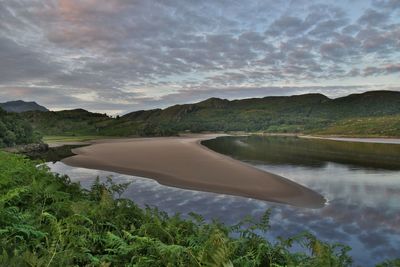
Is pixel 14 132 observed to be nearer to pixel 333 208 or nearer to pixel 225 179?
pixel 225 179

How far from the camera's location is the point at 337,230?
15.8 m

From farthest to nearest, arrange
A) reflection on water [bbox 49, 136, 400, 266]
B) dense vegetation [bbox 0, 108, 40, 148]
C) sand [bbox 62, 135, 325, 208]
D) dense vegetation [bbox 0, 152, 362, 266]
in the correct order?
1. dense vegetation [bbox 0, 108, 40, 148]
2. sand [bbox 62, 135, 325, 208]
3. reflection on water [bbox 49, 136, 400, 266]
4. dense vegetation [bbox 0, 152, 362, 266]

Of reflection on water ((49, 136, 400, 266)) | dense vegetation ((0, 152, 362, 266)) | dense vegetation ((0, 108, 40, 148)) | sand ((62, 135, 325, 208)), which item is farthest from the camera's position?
dense vegetation ((0, 108, 40, 148))

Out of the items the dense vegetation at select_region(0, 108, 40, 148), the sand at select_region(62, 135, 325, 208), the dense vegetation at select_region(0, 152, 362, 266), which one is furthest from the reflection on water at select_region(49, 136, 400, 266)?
the dense vegetation at select_region(0, 108, 40, 148)

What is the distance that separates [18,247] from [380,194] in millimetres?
25007

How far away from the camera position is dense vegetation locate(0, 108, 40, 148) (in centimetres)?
6558

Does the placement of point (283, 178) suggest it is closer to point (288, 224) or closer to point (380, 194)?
point (380, 194)

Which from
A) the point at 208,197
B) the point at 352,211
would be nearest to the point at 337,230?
the point at 352,211

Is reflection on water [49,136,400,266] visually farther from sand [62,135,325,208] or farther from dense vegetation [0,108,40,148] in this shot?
dense vegetation [0,108,40,148]

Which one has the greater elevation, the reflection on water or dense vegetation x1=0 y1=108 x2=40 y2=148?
dense vegetation x1=0 y1=108 x2=40 y2=148

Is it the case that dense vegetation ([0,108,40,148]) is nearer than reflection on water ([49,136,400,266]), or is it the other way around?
reflection on water ([49,136,400,266])

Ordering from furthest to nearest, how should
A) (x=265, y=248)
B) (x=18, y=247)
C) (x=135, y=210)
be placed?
(x=135, y=210) < (x=265, y=248) < (x=18, y=247)

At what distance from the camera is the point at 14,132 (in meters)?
Answer: 70.1

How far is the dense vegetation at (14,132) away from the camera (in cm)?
6558
